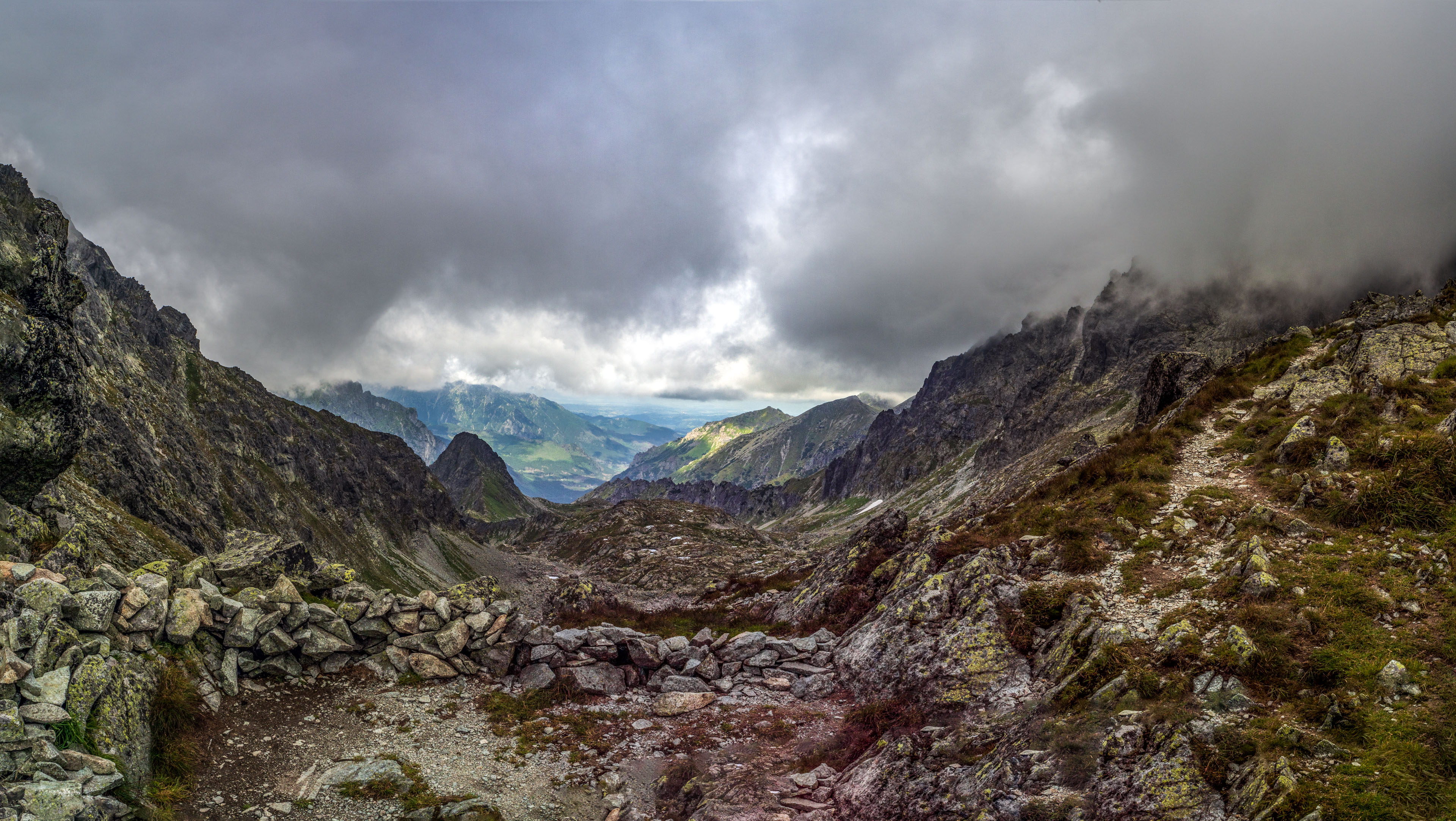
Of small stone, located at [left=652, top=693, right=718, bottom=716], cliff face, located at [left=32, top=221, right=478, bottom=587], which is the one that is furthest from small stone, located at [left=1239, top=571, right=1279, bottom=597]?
cliff face, located at [left=32, top=221, right=478, bottom=587]

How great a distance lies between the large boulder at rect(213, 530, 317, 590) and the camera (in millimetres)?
20812

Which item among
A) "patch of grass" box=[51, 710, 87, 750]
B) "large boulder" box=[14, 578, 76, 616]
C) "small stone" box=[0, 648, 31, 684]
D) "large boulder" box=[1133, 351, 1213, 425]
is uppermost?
"large boulder" box=[1133, 351, 1213, 425]

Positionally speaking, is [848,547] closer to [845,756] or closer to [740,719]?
[740,719]

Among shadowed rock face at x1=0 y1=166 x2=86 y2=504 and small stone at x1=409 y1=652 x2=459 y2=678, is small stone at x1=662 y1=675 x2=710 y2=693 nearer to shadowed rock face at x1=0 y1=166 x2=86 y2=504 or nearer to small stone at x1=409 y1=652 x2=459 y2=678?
small stone at x1=409 y1=652 x2=459 y2=678

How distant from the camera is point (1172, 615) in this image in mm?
15375

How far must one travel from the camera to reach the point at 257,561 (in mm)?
21344

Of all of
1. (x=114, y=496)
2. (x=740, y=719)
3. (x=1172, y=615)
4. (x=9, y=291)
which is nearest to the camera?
(x=1172, y=615)

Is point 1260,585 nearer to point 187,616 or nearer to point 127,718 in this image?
point 127,718

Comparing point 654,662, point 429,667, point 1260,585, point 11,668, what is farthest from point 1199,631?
point 11,668

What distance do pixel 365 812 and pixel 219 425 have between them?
138 meters

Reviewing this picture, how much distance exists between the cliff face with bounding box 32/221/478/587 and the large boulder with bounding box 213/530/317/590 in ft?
16.9

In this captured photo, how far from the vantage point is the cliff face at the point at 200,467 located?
49.3 meters

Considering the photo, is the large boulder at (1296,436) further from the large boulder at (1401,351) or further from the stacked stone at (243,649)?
the stacked stone at (243,649)

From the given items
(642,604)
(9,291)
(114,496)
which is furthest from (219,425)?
(9,291)
